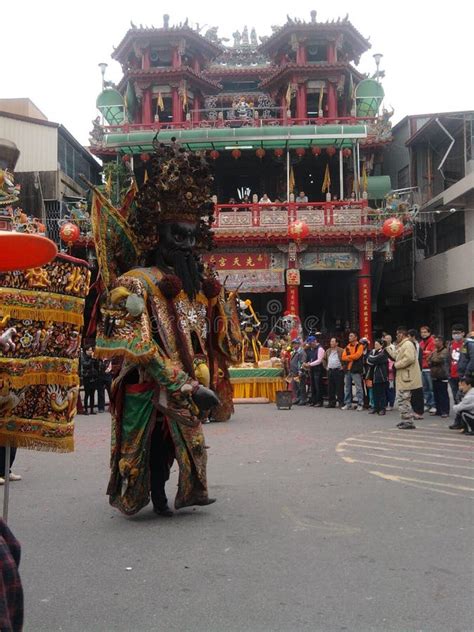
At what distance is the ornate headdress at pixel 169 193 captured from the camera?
5332 mm

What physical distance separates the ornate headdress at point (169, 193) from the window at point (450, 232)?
61.3ft

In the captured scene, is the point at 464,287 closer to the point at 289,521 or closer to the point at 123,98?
the point at 123,98

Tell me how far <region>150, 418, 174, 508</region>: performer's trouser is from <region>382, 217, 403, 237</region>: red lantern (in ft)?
55.7

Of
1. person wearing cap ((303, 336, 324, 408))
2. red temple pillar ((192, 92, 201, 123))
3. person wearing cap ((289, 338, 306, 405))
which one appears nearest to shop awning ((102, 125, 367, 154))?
red temple pillar ((192, 92, 201, 123))

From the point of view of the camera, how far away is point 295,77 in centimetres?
2564

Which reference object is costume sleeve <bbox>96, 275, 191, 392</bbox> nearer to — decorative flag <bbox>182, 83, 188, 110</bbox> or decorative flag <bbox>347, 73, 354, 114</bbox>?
decorative flag <bbox>182, 83, 188, 110</bbox>

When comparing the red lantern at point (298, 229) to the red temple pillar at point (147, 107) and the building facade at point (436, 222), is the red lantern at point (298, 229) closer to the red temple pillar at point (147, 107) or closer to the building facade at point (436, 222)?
the building facade at point (436, 222)

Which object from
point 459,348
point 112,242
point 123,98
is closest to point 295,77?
point 123,98

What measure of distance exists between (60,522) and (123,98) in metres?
24.2

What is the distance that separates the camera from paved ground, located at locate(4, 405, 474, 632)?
326 cm

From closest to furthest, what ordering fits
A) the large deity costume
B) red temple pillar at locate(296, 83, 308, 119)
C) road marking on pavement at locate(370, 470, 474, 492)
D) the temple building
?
the large deity costume → road marking on pavement at locate(370, 470, 474, 492) → the temple building → red temple pillar at locate(296, 83, 308, 119)

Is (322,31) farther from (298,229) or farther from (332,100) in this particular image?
(298,229)

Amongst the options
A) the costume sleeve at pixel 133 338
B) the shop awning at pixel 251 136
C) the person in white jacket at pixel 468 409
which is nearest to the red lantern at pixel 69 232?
the shop awning at pixel 251 136

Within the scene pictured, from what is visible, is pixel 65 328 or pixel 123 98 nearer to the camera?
pixel 65 328
